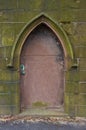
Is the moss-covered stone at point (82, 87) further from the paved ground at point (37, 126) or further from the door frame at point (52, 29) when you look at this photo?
the paved ground at point (37, 126)

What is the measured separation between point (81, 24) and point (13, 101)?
2.18 m

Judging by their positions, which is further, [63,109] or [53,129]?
[63,109]

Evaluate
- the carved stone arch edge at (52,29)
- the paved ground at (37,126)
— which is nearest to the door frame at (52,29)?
the carved stone arch edge at (52,29)

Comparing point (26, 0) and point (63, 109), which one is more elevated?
point (26, 0)

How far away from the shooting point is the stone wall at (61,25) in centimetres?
608

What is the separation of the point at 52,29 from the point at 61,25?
8.3 inches

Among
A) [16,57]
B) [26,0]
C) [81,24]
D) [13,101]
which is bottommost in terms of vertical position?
[13,101]

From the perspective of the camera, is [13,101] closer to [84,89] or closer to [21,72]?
[21,72]

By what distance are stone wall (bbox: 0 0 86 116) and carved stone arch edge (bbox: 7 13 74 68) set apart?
0.08 metres

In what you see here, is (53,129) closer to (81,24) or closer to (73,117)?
(73,117)

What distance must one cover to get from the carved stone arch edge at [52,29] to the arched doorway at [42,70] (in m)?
0.18

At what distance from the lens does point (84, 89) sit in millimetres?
6238

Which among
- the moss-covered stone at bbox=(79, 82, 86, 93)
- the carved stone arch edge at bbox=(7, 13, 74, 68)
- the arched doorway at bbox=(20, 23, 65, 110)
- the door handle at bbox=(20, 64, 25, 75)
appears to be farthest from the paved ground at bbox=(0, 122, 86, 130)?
the carved stone arch edge at bbox=(7, 13, 74, 68)

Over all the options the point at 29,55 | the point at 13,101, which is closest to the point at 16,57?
the point at 29,55
